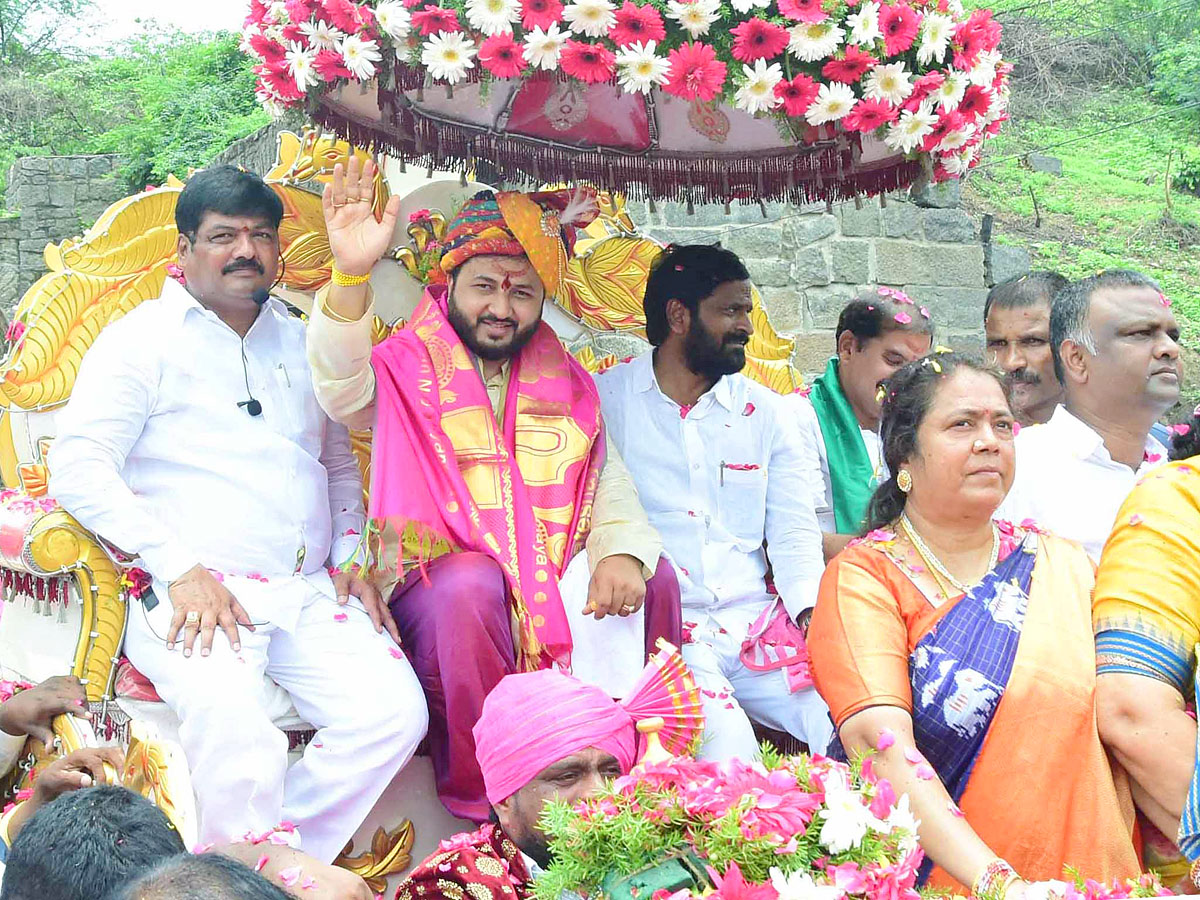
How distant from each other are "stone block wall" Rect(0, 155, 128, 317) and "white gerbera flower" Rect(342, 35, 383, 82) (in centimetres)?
1155

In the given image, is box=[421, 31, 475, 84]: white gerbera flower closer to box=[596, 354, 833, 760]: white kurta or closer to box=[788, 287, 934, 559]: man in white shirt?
box=[596, 354, 833, 760]: white kurta

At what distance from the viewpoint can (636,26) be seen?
3266mm

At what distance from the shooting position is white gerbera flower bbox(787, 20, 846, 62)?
330 centimetres

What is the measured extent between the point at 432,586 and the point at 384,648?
214 millimetres

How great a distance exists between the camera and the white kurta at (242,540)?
10.9 ft

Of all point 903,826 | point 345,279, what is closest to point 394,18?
point 345,279

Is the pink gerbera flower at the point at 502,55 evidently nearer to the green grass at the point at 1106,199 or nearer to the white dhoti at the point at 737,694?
the white dhoti at the point at 737,694

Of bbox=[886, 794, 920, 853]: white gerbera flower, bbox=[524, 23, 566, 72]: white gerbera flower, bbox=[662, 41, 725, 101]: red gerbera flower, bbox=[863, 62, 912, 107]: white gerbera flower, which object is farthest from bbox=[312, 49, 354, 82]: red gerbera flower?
bbox=[886, 794, 920, 853]: white gerbera flower

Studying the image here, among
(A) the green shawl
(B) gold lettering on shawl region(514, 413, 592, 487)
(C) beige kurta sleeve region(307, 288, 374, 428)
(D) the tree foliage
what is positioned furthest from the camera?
(D) the tree foliage

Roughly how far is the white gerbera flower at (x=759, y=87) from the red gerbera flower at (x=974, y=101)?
55 cm

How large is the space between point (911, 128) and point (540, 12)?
1.05m

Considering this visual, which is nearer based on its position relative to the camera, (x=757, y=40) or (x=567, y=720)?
(x=567, y=720)

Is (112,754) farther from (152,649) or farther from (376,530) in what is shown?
(376,530)

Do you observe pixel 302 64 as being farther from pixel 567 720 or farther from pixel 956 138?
pixel 567 720
